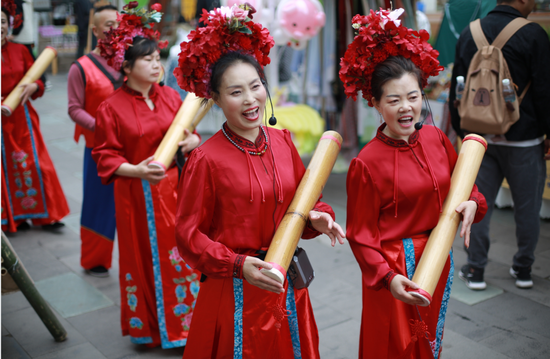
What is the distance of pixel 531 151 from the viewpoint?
11.7 ft

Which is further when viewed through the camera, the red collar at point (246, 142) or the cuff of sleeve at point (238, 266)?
the red collar at point (246, 142)

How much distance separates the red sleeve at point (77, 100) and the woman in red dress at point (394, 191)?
2399 millimetres

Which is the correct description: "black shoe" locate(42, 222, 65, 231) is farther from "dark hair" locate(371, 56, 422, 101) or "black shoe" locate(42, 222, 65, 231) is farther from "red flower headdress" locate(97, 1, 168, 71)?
"dark hair" locate(371, 56, 422, 101)

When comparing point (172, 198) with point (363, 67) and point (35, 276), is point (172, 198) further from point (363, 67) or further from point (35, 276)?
point (35, 276)

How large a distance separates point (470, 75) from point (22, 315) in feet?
11.3

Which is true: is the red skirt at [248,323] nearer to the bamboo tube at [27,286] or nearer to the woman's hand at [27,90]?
the bamboo tube at [27,286]

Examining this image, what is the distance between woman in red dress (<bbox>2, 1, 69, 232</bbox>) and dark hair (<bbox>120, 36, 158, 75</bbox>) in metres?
2.14

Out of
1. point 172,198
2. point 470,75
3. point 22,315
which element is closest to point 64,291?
point 22,315

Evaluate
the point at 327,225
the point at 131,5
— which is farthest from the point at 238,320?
the point at 131,5

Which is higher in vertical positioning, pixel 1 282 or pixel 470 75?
pixel 470 75

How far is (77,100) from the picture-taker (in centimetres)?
405

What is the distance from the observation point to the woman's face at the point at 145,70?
10.2 ft

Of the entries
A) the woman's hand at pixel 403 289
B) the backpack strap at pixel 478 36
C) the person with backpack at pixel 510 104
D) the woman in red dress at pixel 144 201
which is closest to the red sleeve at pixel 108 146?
the woman in red dress at pixel 144 201

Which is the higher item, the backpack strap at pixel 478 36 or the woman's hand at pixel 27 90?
the backpack strap at pixel 478 36
